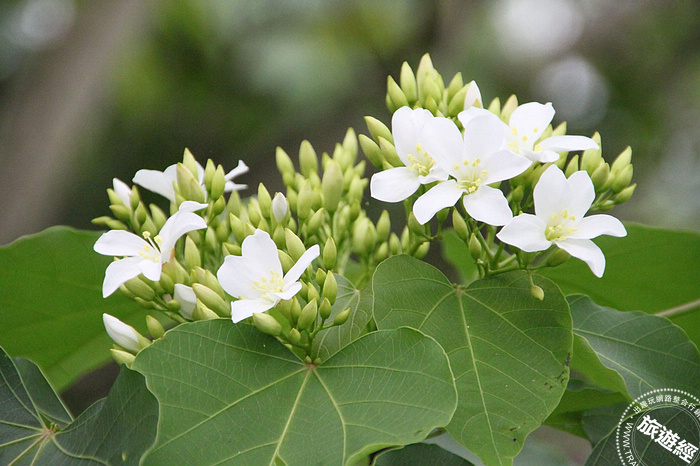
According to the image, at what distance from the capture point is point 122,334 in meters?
0.90

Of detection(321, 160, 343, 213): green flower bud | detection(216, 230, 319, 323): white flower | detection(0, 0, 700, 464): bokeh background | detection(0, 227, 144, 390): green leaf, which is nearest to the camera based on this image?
detection(216, 230, 319, 323): white flower

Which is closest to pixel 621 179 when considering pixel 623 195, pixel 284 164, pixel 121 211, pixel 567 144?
pixel 623 195

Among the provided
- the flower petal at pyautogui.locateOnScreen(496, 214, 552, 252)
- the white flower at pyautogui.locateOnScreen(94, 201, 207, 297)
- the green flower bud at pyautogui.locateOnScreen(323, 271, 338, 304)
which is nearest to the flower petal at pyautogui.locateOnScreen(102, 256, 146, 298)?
the white flower at pyautogui.locateOnScreen(94, 201, 207, 297)

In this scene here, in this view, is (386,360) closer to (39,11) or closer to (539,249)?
(539,249)

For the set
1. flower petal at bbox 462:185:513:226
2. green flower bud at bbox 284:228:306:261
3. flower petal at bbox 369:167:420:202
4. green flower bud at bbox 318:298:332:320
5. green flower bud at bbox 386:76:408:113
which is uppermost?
green flower bud at bbox 386:76:408:113

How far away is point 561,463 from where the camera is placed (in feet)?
4.53

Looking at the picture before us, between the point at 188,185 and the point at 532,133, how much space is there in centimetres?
48

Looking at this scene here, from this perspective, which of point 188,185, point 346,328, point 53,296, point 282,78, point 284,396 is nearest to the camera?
point 284,396

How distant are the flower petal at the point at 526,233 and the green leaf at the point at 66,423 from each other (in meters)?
0.43

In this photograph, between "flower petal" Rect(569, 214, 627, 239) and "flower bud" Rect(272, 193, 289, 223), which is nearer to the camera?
"flower petal" Rect(569, 214, 627, 239)

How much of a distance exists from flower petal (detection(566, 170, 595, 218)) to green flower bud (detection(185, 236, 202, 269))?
0.49 m

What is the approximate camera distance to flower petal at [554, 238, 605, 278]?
0.79 metres

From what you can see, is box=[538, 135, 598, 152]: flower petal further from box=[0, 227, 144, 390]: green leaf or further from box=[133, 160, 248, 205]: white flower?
box=[0, 227, 144, 390]: green leaf

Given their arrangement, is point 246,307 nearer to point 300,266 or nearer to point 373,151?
point 300,266
